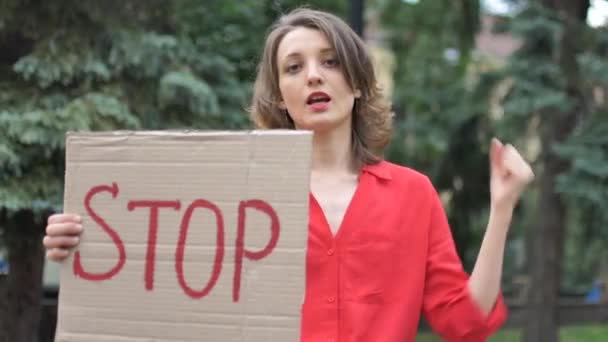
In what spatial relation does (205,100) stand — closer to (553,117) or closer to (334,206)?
(553,117)

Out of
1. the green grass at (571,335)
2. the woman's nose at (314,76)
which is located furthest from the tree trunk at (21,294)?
the green grass at (571,335)

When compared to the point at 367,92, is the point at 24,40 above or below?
above

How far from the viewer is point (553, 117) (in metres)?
7.56

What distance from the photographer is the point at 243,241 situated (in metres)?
1.86

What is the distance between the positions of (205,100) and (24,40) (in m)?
1.21

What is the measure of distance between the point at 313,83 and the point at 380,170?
267mm

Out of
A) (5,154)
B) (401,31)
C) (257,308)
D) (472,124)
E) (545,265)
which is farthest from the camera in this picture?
(401,31)

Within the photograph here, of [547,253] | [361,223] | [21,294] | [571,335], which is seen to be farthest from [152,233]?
[571,335]

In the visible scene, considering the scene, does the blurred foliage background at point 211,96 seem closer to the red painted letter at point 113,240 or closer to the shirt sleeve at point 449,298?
the shirt sleeve at point 449,298

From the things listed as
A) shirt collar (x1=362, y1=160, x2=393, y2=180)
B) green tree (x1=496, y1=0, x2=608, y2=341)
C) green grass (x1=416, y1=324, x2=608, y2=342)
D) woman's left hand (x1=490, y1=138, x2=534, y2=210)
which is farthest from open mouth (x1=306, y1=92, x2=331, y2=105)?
green grass (x1=416, y1=324, x2=608, y2=342)

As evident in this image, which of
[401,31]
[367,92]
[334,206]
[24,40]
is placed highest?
[401,31]

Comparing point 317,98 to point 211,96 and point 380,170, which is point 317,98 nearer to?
point 380,170

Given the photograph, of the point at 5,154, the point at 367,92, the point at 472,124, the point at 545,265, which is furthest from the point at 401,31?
the point at 367,92

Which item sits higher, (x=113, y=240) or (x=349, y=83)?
(x=349, y=83)
